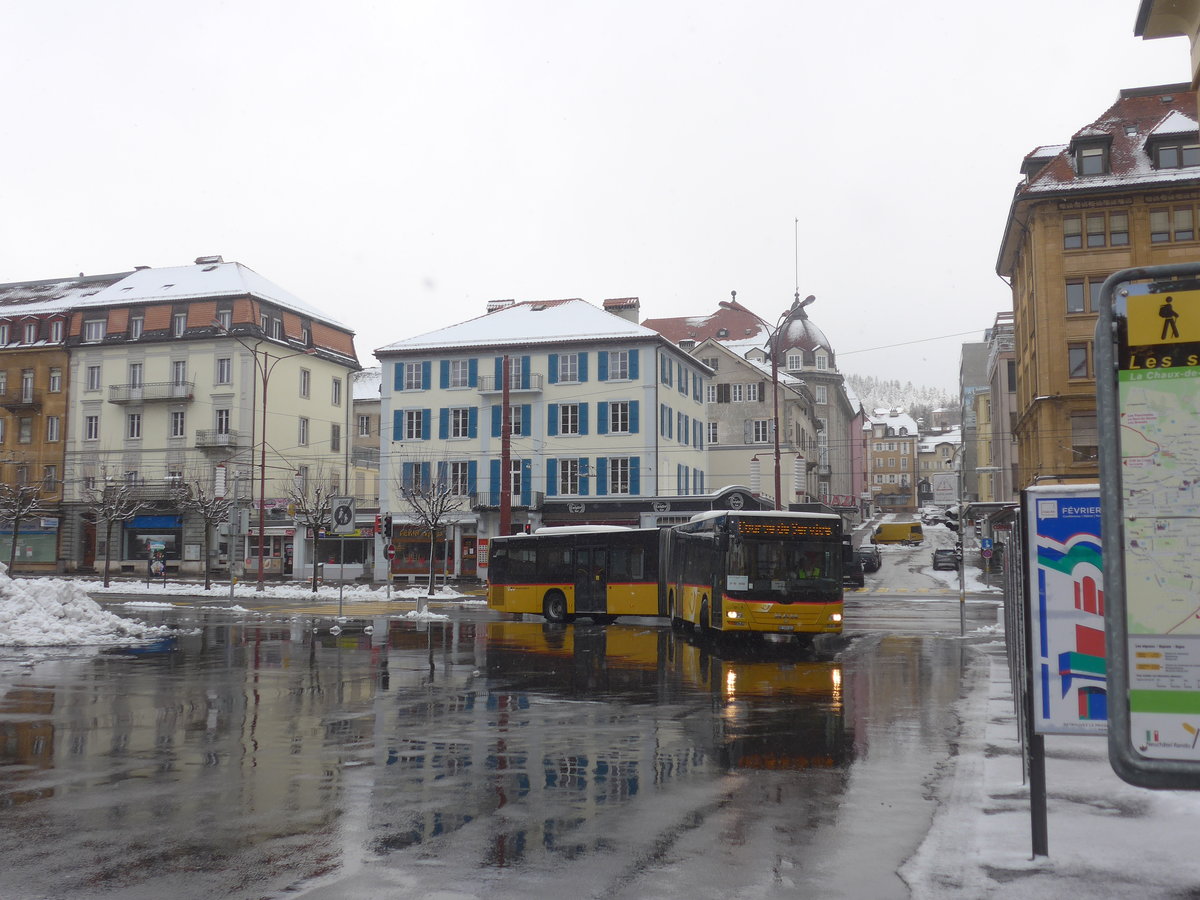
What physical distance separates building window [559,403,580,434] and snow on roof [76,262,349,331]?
759 inches

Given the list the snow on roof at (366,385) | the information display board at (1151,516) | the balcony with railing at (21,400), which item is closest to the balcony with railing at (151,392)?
the balcony with railing at (21,400)

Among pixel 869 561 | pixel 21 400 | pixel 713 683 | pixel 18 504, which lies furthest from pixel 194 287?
Answer: pixel 713 683

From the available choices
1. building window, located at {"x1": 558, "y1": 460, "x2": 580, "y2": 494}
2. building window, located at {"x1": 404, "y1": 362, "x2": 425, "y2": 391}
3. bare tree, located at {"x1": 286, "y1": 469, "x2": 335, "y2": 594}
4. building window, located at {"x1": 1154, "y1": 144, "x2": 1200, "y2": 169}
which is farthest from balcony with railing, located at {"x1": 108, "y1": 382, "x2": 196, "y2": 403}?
building window, located at {"x1": 1154, "y1": 144, "x2": 1200, "y2": 169}

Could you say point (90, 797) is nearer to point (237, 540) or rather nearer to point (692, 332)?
point (237, 540)

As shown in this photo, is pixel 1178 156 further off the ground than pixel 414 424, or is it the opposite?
pixel 1178 156

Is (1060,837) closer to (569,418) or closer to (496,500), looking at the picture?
(496,500)

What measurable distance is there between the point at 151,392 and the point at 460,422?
61.7 ft

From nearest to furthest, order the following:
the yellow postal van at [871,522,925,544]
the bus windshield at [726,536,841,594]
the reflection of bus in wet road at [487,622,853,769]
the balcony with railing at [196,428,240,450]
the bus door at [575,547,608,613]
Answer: the reflection of bus in wet road at [487,622,853,769] → the bus windshield at [726,536,841,594] → the bus door at [575,547,608,613] → the balcony with railing at [196,428,240,450] → the yellow postal van at [871,522,925,544]

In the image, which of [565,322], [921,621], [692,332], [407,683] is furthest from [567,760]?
[692,332]

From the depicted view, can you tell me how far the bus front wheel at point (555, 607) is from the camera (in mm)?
30828

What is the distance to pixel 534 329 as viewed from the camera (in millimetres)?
58344

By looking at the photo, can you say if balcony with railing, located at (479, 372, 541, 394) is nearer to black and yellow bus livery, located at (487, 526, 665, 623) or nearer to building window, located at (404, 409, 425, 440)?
building window, located at (404, 409, 425, 440)

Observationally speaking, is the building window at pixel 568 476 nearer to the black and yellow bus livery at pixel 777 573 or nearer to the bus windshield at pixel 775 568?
the black and yellow bus livery at pixel 777 573

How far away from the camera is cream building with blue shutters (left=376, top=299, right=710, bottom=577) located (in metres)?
55.5
